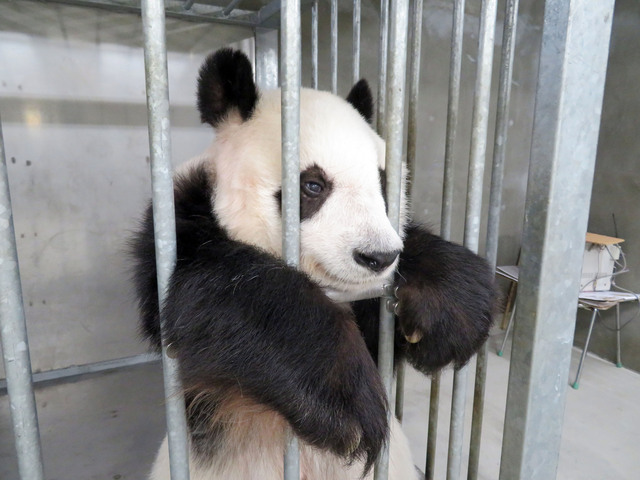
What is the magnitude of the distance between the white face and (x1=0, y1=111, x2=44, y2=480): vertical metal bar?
401 mm

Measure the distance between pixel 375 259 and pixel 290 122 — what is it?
291 millimetres

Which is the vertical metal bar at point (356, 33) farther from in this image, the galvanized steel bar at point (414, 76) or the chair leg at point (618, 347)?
the chair leg at point (618, 347)

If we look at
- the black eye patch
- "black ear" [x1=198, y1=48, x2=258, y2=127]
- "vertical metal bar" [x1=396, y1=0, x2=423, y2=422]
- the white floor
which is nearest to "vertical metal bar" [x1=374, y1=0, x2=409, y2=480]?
the black eye patch

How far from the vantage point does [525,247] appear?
2.67 feet

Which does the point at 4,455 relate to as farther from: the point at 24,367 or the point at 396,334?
the point at 396,334

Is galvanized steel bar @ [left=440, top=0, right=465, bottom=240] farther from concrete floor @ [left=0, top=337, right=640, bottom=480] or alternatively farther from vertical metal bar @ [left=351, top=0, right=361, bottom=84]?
concrete floor @ [left=0, top=337, right=640, bottom=480]

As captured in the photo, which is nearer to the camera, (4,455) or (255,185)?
(255,185)

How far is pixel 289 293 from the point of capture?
2.58ft

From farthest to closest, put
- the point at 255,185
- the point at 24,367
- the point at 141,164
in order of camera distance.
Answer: the point at 141,164 → the point at 255,185 → the point at 24,367

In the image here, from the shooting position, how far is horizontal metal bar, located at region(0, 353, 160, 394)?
236cm

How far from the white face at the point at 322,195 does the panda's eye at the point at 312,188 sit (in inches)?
0.4

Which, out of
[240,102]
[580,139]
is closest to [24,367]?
[240,102]

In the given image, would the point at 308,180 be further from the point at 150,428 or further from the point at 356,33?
the point at 150,428

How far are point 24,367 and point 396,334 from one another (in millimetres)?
769
